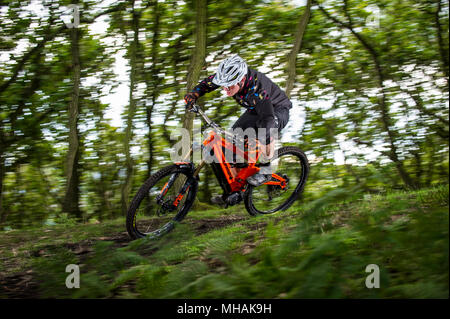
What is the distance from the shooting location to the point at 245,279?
201 centimetres

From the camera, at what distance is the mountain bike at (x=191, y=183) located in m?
3.99

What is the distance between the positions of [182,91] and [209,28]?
1.53 m

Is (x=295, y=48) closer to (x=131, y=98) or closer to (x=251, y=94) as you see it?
(x=251, y=94)

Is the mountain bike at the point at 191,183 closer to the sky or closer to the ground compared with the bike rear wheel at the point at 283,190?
closer to the sky

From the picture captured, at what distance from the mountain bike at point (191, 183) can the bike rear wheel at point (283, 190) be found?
2cm

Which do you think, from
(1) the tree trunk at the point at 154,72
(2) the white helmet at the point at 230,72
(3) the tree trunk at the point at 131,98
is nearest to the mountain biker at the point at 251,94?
(2) the white helmet at the point at 230,72

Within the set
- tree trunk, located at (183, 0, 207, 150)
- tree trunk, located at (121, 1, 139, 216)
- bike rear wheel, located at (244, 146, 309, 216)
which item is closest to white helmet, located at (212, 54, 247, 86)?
bike rear wheel, located at (244, 146, 309, 216)

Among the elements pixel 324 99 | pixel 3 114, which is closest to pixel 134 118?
pixel 3 114

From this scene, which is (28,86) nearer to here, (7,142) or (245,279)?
(7,142)

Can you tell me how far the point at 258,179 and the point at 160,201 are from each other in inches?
58.0

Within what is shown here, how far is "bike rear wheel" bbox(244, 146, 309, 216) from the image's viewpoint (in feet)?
16.9

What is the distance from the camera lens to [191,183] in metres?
4.39
